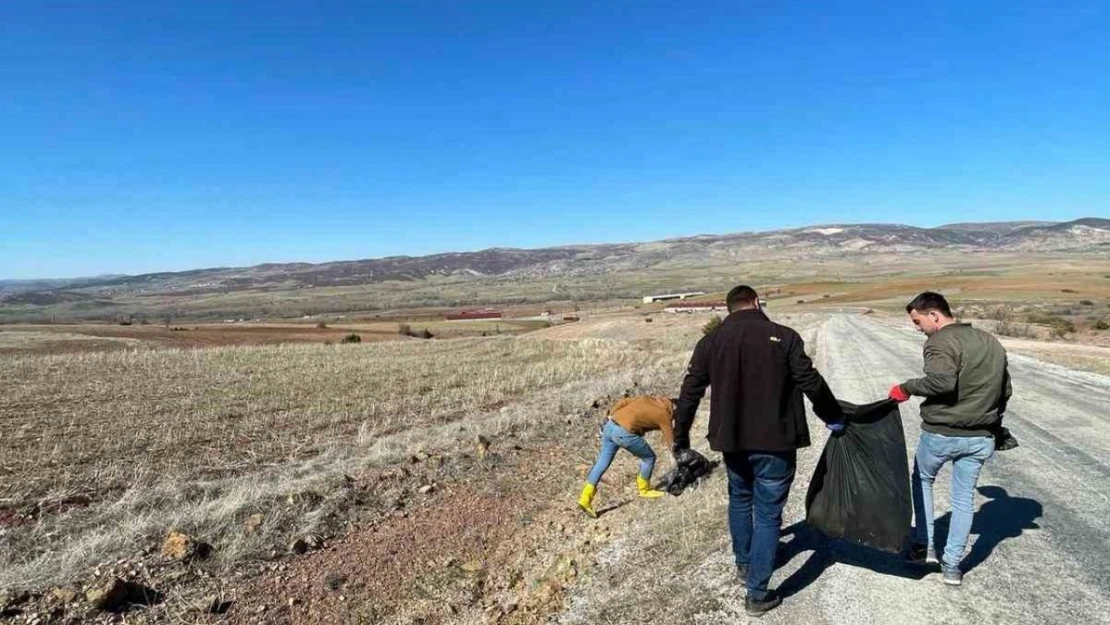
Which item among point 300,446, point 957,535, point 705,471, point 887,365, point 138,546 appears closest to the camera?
point 957,535

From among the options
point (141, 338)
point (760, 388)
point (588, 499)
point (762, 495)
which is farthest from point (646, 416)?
point (141, 338)

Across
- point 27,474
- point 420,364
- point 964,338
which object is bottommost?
point 420,364

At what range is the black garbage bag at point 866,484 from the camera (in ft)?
16.4

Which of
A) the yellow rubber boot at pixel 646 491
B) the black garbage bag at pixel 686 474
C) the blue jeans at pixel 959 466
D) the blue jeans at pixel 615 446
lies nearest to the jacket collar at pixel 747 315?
the blue jeans at pixel 959 466

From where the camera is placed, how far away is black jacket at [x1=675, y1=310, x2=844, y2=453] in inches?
178

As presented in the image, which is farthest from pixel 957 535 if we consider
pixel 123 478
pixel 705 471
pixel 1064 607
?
pixel 123 478

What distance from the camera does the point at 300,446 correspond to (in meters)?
13.7

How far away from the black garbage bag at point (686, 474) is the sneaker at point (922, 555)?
2.92m

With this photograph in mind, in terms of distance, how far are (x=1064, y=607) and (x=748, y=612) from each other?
7.20 feet

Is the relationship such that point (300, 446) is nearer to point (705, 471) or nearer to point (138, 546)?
point (138, 546)

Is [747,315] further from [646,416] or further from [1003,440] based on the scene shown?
[646,416]

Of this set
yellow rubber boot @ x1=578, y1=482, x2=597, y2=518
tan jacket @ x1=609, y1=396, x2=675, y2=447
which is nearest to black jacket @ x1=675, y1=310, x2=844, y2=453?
tan jacket @ x1=609, y1=396, x2=675, y2=447

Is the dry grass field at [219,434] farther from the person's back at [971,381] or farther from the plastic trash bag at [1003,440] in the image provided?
the plastic trash bag at [1003,440]

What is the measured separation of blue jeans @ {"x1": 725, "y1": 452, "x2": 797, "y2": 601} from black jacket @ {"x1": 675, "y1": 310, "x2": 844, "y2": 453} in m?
0.17
